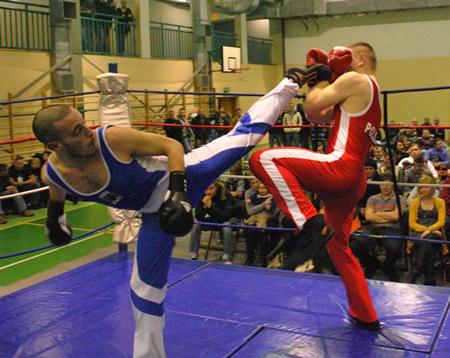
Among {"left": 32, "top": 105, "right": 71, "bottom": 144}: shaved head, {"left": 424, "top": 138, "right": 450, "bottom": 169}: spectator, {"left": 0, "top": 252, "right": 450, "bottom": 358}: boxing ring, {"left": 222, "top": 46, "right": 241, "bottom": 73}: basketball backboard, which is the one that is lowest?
{"left": 0, "top": 252, "right": 450, "bottom": 358}: boxing ring

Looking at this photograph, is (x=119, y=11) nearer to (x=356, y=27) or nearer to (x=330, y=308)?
(x=356, y=27)

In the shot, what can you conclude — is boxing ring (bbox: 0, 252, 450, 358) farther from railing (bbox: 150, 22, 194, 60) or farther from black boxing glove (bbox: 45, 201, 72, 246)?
railing (bbox: 150, 22, 194, 60)

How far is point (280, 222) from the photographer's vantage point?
4.64 metres

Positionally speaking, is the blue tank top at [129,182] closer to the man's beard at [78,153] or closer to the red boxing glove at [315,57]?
the man's beard at [78,153]

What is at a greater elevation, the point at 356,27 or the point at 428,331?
the point at 356,27

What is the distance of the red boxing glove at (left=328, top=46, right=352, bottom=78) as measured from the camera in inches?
97.8

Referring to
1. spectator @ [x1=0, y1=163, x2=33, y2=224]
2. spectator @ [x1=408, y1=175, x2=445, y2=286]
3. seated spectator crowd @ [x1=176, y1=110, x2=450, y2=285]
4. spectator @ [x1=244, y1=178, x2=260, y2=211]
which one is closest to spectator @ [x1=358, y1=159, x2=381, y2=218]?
seated spectator crowd @ [x1=176, y1=110, x2=450, y2=285]

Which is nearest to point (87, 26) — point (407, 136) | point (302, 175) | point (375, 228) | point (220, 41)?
point (220, 41)

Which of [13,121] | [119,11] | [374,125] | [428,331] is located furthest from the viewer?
[119,11]

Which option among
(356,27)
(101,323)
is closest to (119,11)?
(356,27)

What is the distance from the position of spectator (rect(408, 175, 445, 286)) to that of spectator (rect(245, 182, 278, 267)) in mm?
→ 1122

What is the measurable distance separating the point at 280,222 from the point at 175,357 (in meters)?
2.31

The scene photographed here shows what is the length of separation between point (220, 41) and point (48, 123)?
13763 millimetres

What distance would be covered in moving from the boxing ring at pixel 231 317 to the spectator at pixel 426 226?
99cm
